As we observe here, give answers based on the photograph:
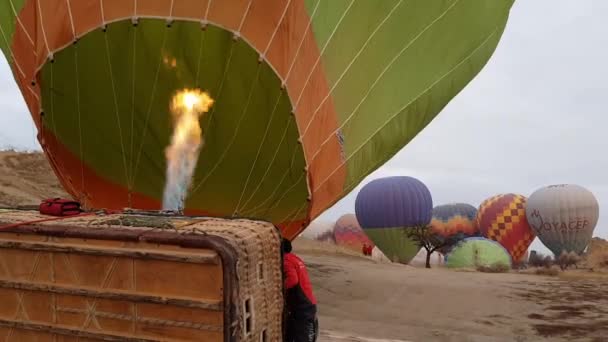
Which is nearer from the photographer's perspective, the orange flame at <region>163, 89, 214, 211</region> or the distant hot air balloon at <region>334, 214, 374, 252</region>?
the orange flame at <region>163, 89, 214, 211</region>

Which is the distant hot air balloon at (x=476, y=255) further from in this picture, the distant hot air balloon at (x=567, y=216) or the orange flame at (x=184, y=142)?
the orange flame at (x=184, y=142)

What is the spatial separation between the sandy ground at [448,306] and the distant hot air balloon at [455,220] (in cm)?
2483

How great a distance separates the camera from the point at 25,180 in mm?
23109

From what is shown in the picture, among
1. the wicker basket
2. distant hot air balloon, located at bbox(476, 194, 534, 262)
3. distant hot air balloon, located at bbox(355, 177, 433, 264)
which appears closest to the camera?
the wicker basket

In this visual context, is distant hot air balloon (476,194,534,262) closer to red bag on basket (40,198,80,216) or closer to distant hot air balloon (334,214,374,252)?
distant hot air balloon (334,214,374,252)

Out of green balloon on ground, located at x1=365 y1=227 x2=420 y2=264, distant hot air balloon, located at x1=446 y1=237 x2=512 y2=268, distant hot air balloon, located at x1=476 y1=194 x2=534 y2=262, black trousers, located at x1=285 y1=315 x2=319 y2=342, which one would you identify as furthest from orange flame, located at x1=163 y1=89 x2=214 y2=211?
distant hot air balloon, located at x1=476 y1=194 x2=534 y2=262

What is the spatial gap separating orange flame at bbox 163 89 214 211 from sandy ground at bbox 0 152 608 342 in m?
2.92

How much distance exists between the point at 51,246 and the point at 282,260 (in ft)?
4.28

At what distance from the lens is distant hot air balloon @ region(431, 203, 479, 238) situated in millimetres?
42125

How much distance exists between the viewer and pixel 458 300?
12797 millimetres

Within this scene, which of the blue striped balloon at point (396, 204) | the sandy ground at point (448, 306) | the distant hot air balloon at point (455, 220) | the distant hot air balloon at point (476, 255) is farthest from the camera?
the distant hot air balloon at point (455, 220)

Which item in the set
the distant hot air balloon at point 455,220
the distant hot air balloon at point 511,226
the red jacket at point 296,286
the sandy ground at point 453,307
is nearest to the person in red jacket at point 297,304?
the red jacket at point 296,286

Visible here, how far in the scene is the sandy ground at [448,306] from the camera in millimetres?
9234

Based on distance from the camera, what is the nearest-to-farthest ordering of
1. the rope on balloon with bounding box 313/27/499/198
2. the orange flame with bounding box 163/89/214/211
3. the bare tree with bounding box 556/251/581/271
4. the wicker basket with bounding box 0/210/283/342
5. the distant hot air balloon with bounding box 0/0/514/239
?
the wicker basket with bounding box 0/210/283/342, the distant hot air balloon with bounding box 0/0/514/239, the orange flame with bounding box 163/89/214/211, the rope on balloon with bounding box 313/27/499/198, the bare tree with bounding box 556/251/581/271
